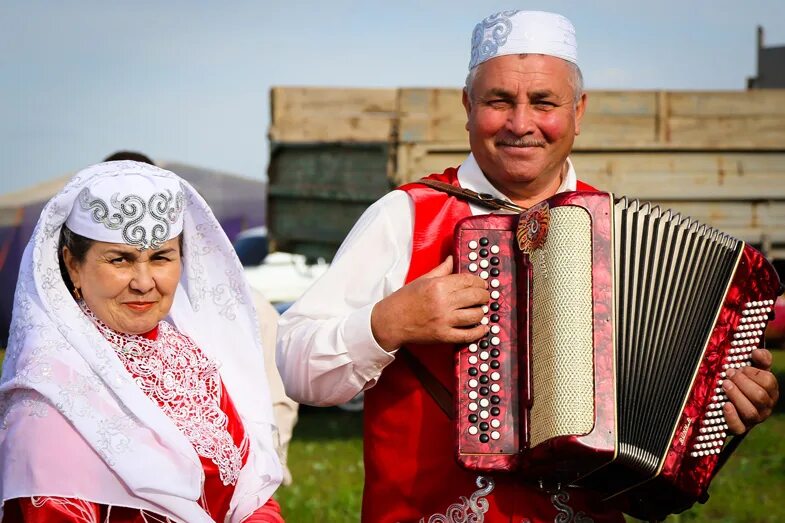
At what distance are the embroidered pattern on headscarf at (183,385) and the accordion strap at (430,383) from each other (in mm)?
516

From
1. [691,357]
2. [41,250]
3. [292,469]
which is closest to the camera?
[41,250]

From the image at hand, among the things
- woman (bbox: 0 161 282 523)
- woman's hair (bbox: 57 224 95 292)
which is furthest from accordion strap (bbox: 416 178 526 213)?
woman's hair (bbox: 57 224 95 292)

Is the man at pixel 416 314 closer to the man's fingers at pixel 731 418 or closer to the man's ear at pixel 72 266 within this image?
the man's fingers at pixel 731 418

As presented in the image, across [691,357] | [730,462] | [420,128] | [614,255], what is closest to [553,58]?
[614,255]

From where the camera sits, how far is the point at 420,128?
8.76 meters

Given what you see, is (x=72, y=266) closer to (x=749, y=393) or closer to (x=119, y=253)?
(x=119, y=253)

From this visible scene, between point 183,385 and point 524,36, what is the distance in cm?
135

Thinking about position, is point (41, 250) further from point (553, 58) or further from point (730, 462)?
point (730, 462)

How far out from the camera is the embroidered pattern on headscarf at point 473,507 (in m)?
3.28

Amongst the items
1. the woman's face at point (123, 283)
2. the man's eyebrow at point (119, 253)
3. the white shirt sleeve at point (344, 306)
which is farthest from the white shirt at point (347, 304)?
the man's eyebrow at point (119, 253)

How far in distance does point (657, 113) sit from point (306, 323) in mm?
5998

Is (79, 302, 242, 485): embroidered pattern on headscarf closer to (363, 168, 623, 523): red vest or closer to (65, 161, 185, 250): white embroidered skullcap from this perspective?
(65, 161, 185, 250): white embroidered skullcap

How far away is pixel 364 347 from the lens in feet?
10.7

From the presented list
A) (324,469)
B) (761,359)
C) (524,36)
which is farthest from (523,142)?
(324,469)
